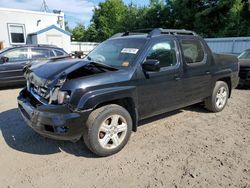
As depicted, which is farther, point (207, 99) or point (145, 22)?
point (145, 22)

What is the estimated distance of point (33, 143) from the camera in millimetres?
3963

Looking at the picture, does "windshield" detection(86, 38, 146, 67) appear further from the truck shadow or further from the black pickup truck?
the truck shadow

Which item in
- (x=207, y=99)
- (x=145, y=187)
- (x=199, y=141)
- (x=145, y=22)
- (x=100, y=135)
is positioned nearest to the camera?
(x=145, y=187)

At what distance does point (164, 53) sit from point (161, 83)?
56 centimetres

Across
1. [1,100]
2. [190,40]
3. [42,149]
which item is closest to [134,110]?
[42,149]

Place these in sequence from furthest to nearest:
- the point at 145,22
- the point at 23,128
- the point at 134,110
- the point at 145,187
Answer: the point at 145,22 < the point at 23,128 < the point at 134,110 < the point at 145,187

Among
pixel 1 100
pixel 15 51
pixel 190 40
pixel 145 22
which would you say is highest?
pixel 145 22

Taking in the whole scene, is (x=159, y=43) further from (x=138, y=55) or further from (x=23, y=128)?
(x=23, y=128)

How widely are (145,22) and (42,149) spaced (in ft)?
86.2

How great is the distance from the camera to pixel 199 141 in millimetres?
4094

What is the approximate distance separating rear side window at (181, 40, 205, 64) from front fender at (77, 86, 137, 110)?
1.53 meters

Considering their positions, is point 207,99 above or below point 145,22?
below

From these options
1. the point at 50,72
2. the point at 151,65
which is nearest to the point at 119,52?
the point at 151,65

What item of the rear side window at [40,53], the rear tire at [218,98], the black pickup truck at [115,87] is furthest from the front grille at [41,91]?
the rear side window at [40,53]
